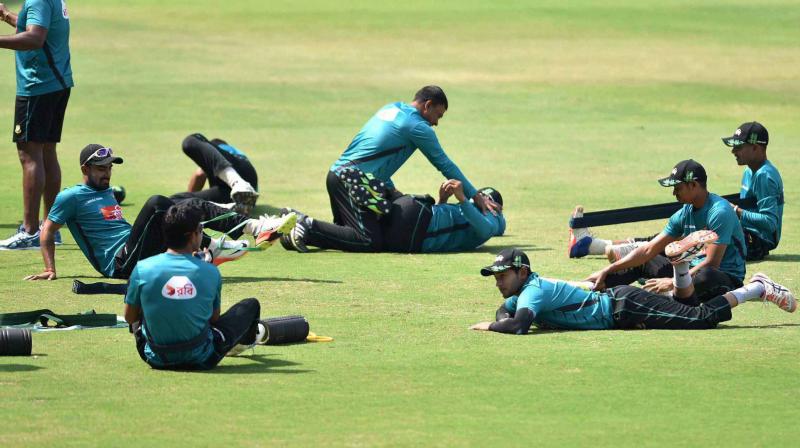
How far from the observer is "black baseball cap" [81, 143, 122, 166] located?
11.7 meters

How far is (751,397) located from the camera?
27.3ft

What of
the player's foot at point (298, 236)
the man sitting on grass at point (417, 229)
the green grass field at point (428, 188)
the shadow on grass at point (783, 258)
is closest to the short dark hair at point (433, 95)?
the man sitting on grass at point (417, 229)

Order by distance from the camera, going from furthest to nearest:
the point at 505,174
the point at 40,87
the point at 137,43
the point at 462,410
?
the point at 137,43 → the point at 505,174 → the point at 40,87 → the point at 462,410

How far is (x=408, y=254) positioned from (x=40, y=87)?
3974 millimetres

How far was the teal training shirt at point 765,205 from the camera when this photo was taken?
13422mm

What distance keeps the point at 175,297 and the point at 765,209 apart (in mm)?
6894

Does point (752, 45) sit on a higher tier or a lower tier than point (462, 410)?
higher

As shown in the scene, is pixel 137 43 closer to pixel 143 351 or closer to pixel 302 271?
pixel 302 271

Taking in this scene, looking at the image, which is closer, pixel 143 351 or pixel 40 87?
pixel 143 351

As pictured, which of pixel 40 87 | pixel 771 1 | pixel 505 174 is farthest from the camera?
pixel 771 1

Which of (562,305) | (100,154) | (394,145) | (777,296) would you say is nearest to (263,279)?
(100,154)

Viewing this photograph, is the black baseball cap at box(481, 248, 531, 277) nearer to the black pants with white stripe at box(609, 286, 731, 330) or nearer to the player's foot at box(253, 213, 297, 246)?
the black pants with white stripe at box(609, 286, 731, 330)

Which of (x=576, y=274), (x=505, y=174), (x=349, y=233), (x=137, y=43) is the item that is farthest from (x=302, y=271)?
(x=137, y=43)

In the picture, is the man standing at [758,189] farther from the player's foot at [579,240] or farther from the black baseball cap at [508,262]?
the black baseball cap at [508,262]
